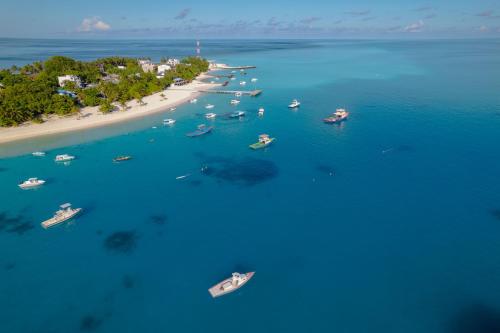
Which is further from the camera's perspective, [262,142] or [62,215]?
[262,142]

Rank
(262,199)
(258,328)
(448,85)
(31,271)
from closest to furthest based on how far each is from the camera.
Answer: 1. (258,328)
2. (31,271)
3. (262,199)
4. (448,85)

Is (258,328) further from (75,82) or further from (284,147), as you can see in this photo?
(75,82)

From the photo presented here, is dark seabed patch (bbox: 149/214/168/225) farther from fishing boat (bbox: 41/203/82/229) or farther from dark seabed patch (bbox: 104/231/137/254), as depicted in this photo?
fishing boat (bbox: 41/203/82/229)

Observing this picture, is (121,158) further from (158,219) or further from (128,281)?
(128,281)

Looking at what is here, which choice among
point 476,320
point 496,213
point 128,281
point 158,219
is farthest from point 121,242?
point 496,213

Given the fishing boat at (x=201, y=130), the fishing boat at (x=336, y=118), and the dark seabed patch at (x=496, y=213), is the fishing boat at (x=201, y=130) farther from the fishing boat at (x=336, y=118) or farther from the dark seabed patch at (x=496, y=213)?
the dark seabed patch at (x=496, y=213)

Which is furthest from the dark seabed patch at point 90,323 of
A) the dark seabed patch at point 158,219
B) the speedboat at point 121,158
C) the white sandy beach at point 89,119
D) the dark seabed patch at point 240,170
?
the white sandy beach at point 89,119

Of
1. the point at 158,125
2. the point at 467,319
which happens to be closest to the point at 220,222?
the point at 467,319
